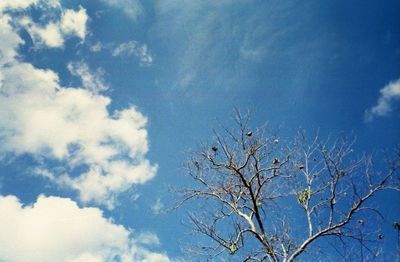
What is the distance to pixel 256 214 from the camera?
920cm

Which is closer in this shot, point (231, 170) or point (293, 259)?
point (293, 259)

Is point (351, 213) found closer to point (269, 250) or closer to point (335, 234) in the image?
point (335, 234)

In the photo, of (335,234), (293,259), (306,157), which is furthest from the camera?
(306,157)

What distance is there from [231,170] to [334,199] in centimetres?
271

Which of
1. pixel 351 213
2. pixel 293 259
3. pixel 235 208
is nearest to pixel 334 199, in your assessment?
pixel 351 213

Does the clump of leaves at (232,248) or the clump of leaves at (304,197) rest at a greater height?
the clump of leaves at (304,197)

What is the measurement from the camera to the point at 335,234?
9.11 m

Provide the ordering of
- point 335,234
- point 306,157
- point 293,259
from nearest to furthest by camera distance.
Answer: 1. point 293,259
2. point 335,234
3. point 306,157

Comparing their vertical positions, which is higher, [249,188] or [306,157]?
[306,157]

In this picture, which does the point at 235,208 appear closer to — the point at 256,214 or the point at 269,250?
the point at 256,214

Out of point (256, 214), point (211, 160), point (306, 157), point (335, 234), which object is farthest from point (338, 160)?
point (211, 160)

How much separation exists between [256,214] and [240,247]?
939mm

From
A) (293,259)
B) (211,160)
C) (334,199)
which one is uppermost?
(211,160)

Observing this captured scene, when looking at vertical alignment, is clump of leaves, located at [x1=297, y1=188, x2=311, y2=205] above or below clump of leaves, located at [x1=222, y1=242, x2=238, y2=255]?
above
